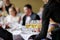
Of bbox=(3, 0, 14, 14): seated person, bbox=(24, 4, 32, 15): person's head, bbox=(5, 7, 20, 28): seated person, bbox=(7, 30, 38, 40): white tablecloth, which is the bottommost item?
bbox=(7, 30, 38, 40): white tablecloth

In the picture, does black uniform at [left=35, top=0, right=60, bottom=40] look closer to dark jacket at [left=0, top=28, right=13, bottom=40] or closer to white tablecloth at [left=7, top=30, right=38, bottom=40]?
white tablecloth at [left=7, top=30, right=38, bottom=40]

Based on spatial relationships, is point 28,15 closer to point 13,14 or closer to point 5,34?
point 13,14

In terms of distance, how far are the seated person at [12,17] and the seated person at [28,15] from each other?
65 millimetres

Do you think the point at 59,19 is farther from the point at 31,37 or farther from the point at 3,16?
the point at 3,16

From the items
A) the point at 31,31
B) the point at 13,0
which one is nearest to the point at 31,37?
the point at 31,31

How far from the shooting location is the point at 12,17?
2.08m

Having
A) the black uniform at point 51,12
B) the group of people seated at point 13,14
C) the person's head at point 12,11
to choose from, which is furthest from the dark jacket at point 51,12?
the person's head at point 12,11

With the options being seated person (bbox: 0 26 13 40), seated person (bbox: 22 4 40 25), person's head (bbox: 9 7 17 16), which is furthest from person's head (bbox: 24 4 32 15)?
seated person (bbox: 0 26 13 40)

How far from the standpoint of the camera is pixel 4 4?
6.63 ft

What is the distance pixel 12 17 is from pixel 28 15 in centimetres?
14

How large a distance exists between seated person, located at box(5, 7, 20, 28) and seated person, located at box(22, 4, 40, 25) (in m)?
0.06

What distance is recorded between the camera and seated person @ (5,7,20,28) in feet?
6.67

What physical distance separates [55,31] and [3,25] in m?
0.43

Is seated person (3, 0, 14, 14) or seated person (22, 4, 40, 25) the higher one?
seated person (3, 0, 14, 14)
